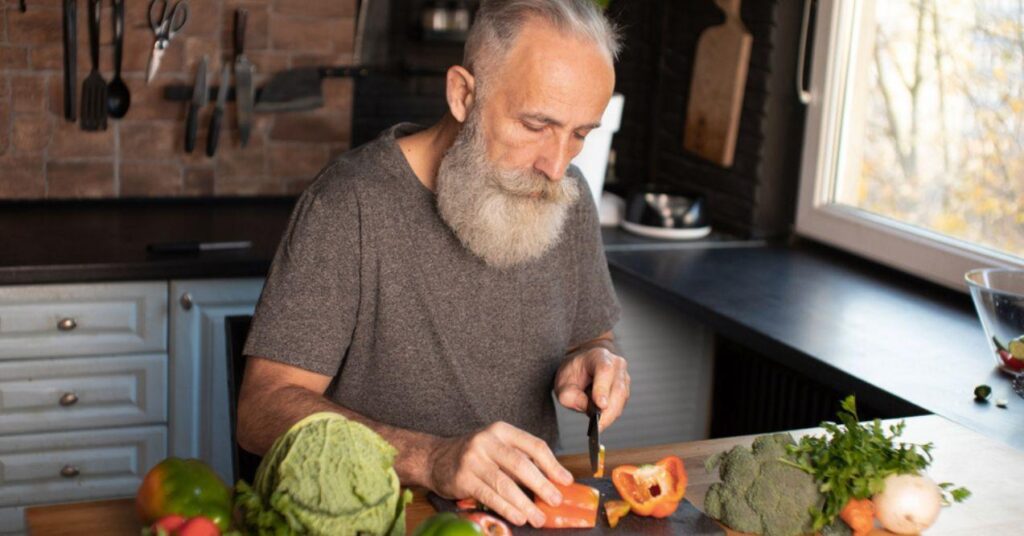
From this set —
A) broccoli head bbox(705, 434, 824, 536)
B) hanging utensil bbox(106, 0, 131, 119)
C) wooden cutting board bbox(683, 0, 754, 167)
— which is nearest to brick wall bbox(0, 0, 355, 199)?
hanging utensil bbox(106, 0, 131, 119)

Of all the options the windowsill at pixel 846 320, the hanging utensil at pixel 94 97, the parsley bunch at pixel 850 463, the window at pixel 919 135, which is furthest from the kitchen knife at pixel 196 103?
the parsley bunch at pixel 850 463

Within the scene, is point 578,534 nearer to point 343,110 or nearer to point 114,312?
point 114,312

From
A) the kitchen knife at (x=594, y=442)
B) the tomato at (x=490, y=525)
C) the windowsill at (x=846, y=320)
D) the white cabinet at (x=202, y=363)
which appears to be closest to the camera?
the tomato at (x=490, y=525)

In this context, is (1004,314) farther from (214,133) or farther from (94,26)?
(94,26)

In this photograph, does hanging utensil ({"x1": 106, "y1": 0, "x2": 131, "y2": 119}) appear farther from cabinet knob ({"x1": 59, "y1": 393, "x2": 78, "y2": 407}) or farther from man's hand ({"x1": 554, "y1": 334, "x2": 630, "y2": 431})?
man's hand ({"x1": 554, "y1": 334, "x2": 630, "y2": 431})

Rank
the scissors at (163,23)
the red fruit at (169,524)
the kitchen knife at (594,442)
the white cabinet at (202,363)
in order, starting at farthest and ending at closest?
the scissors at (163,23)
the white cabinet at (202,363)
the kitchen knife at (594,442)
the red fruit at (169,524)

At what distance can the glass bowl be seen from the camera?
6.62 feet

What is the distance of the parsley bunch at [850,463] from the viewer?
1396 mm

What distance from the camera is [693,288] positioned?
2.65m

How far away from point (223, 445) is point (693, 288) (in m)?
1.14

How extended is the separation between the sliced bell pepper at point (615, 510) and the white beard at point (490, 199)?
562 mm

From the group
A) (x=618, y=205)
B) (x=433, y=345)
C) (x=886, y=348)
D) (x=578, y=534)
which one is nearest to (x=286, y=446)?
(x=578, y=534)

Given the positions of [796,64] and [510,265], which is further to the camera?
[796,64]

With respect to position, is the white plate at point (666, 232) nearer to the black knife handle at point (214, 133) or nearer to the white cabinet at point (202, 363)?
the white cabinet at point (202, 363)
